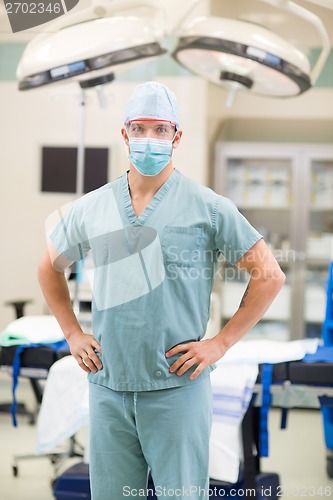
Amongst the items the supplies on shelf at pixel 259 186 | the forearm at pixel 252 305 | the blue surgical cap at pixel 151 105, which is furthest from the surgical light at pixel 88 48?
the supplies on shelf at pixel 259 186

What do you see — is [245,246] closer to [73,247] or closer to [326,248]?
[73,247]

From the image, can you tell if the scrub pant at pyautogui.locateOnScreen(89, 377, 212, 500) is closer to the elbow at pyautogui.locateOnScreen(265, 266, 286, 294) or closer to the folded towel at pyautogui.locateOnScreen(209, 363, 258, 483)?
the elbow at pyautogui.locateOnScreen(265, 266, 286, 294)

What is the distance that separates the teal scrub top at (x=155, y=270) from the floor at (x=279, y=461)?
1359mm

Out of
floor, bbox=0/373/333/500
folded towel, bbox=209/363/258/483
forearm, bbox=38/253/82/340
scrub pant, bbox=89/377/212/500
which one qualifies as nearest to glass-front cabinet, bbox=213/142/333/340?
floor, bbox=0/373/333/500

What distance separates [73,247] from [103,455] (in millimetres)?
515

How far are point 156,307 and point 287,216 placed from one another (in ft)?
10.0

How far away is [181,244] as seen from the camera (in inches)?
68.3

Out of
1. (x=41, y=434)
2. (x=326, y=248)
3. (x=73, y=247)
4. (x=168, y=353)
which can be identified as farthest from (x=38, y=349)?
(x=326, y=248)

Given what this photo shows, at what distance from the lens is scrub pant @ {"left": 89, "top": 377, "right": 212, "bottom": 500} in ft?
5.65

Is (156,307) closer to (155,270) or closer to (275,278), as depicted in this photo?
(155,270)

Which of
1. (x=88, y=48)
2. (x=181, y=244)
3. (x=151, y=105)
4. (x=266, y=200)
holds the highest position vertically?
(x=88, y=48)

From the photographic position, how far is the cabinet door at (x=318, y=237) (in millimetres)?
4480

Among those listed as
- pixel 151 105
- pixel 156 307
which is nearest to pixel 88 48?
pixel 151 105

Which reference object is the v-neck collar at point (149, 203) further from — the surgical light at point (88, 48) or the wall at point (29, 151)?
the wall at point (29, 151)
